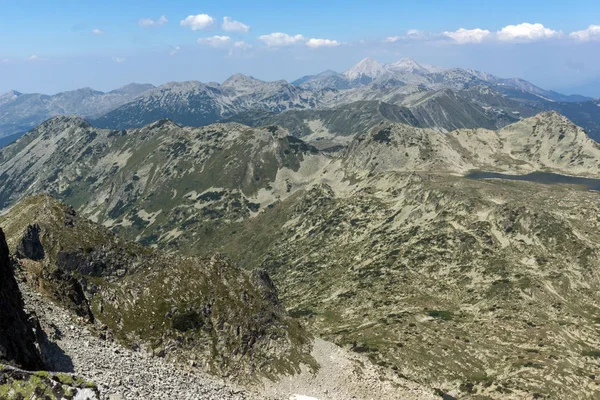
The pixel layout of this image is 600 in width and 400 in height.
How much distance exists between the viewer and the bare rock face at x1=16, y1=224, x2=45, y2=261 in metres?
108

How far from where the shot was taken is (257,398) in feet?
266

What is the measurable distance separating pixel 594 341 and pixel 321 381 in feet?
505

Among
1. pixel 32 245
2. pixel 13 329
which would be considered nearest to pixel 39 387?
pixel 13 329

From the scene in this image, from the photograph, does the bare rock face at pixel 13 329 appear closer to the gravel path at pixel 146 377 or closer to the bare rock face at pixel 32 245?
the gravel path at pixel 146 377

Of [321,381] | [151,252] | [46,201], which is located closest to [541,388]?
[321,381]

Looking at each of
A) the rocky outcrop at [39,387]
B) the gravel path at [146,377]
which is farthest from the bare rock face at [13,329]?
the rocky outcrop at [39,387]

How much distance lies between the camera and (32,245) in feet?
367

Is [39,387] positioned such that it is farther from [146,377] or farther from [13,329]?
[146,377]

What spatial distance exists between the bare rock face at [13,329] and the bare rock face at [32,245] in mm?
57488

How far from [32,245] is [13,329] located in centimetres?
7287

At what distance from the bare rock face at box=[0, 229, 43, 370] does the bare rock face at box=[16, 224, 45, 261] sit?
57.5 meters

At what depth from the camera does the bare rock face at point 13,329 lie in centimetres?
4709

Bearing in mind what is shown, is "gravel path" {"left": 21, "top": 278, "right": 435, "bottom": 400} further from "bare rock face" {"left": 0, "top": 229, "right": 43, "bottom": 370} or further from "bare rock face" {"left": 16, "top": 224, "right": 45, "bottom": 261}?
"bare rock face" {"left": 16, "top": 224, "right": 45, "bottom": 261}

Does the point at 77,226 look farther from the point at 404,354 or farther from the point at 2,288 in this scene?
the point at 404,354
